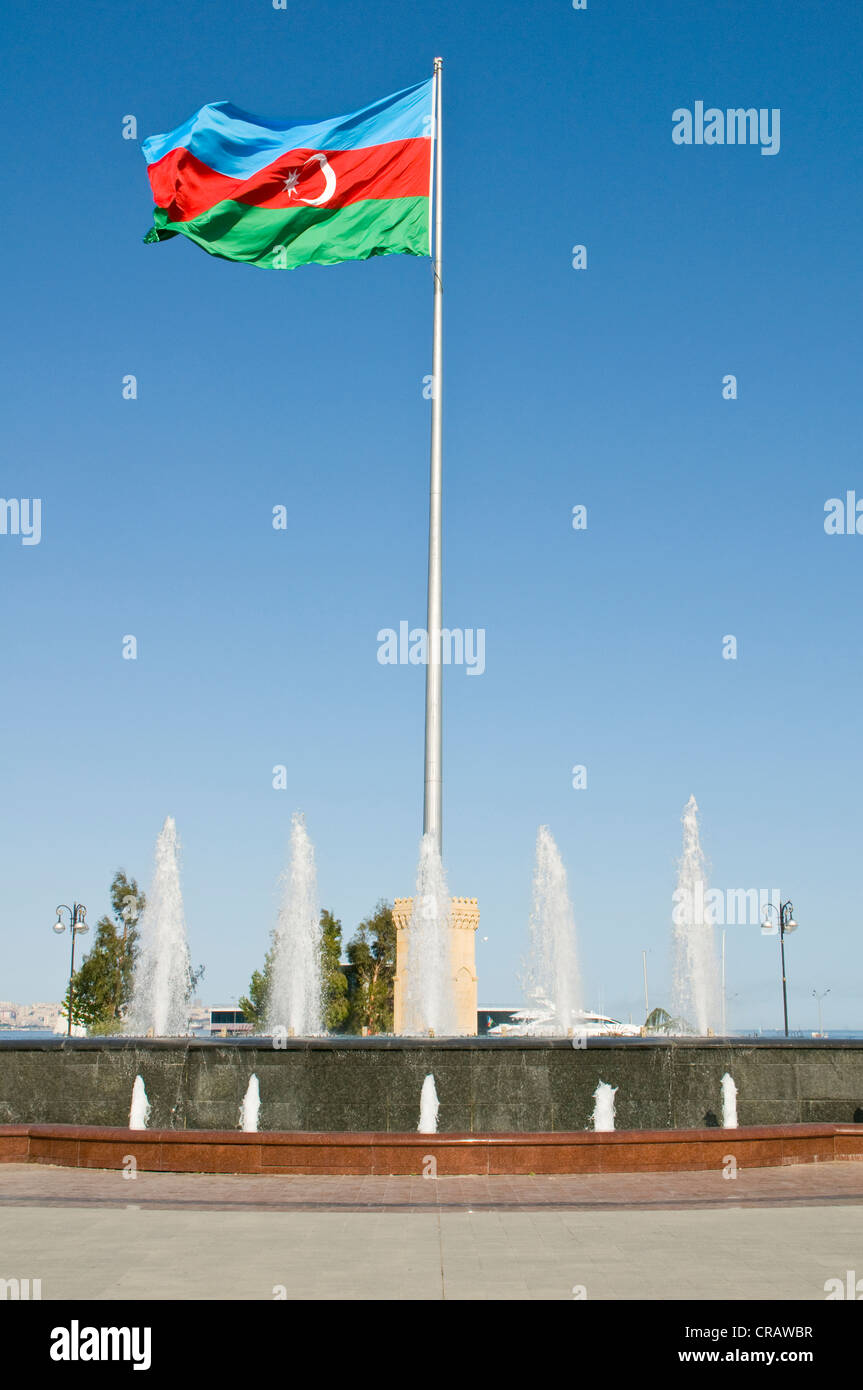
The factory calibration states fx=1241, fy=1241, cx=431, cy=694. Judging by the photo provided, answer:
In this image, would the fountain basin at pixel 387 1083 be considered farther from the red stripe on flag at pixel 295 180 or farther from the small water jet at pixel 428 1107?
the red stripe on flag at pixel 295 180

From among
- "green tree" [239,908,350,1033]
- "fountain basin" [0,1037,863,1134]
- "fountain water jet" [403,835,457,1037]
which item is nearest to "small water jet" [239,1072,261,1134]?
"fountain basin" [0,1037,863,1134]

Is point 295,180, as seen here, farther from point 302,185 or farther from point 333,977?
point 333,977

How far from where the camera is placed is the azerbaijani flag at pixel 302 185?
19594 millimetres

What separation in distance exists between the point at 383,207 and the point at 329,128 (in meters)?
1.68

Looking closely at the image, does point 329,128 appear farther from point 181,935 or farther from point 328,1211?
point 328,1211

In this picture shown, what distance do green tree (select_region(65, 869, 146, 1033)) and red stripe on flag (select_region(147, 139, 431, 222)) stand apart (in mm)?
27541

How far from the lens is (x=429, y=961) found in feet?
60.0

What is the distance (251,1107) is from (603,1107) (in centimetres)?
375

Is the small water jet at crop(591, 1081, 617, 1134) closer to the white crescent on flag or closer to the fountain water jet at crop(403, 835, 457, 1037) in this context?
the fountain water jet at crop(403, 835, 457, 1037)

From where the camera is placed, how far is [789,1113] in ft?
47.3

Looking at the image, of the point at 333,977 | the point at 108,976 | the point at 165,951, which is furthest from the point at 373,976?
the point at 165,951

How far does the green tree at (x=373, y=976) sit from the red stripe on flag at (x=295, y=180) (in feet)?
155

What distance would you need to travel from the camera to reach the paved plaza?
734cm
